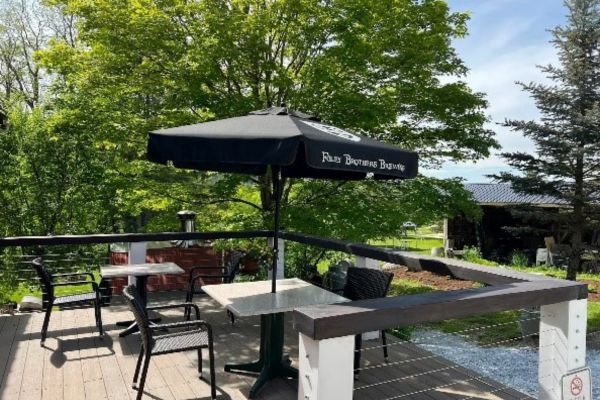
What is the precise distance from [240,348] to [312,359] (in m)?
2.94

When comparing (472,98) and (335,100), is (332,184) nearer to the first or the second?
(335,100)

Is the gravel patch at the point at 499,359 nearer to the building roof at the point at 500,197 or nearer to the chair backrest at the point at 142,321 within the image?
the chair backrest at the point at 142,321

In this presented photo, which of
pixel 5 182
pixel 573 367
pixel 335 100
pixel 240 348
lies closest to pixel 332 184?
pixel 335 100

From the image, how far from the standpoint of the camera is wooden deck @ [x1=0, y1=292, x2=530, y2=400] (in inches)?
142

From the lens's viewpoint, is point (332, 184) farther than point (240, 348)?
Yes

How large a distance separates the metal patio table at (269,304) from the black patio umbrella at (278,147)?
1.03 metres

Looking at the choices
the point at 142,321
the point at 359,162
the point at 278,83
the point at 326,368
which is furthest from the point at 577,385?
the point at 278,83

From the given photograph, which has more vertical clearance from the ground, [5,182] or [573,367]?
[5,182]

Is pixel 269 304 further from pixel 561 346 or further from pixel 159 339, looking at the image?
pixel 561 346

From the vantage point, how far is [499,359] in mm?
7027

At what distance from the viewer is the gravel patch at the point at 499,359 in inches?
241

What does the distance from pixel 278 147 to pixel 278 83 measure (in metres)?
4.08

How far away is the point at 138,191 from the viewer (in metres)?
7.69

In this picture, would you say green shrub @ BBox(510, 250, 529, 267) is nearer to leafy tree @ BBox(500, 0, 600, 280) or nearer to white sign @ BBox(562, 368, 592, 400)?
leafy tree @ BBox(500, 0, 600, 280)
